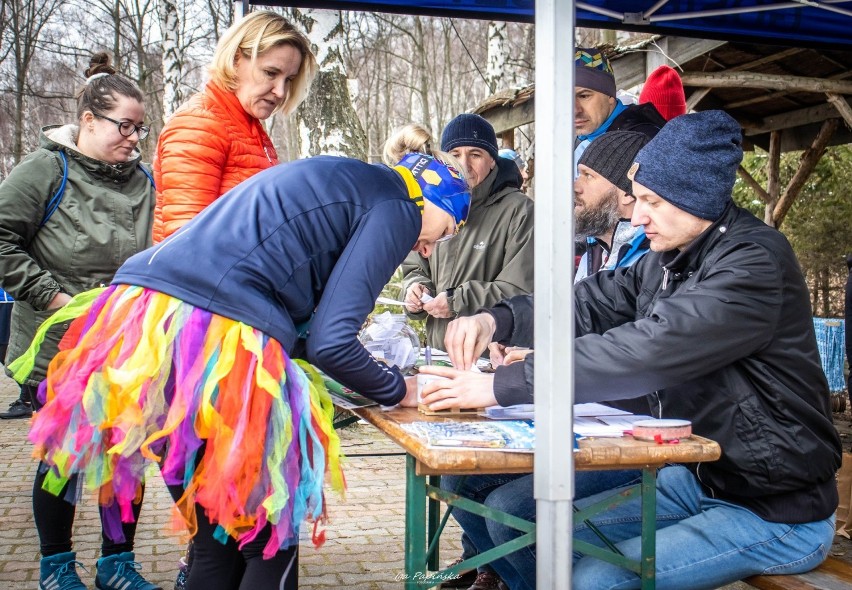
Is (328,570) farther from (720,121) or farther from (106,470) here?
(720,121)

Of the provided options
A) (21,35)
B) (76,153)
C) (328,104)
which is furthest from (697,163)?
(21,35)

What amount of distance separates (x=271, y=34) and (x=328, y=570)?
2.22 meters

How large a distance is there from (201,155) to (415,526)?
1.53 meters

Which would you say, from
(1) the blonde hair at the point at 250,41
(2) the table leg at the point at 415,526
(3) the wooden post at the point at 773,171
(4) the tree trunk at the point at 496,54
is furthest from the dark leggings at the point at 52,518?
(4) the tree trunk at the point at 496,54

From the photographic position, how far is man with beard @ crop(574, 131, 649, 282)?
3.13 metres

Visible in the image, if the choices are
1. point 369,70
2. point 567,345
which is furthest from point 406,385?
point 369,70

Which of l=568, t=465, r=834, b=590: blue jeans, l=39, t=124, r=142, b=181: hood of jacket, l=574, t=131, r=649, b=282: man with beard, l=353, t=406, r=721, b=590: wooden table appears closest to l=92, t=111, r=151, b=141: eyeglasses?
l=39, t=124, r=142, b=181: hood of jacket

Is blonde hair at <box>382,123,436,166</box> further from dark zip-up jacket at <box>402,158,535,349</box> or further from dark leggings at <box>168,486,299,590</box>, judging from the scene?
dark leggings at <box>168,486,299,590</box>

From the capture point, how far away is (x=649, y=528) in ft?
6.35

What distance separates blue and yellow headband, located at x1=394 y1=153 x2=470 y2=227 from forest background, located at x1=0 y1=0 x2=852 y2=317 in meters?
0.80

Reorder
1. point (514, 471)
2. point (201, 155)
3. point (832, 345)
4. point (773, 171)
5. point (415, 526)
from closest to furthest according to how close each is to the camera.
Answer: point (514, 471) < point (415, 526) < point (201, 155) < point (832, 345) < point (773, 171)

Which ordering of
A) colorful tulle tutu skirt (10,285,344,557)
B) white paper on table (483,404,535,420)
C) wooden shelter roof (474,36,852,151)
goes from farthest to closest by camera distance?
wooden shelter roof (474,36,852,151), white paper on table (483,404,535,420), colorful tulle tutu skirt (10,285,344,557)

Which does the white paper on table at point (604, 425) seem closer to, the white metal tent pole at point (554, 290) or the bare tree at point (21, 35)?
the white metal tent pole at point (554, 290)

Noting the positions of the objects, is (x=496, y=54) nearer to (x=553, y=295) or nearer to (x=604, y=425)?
(x=604, y=425)
